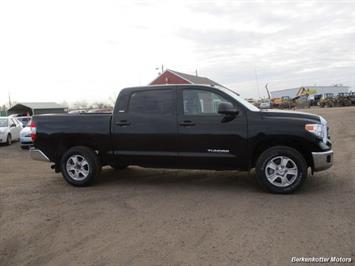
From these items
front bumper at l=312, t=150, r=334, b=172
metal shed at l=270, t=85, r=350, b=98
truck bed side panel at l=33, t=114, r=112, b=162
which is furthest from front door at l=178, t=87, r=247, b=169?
metal shed at l=270, t=85, r=350, b=98

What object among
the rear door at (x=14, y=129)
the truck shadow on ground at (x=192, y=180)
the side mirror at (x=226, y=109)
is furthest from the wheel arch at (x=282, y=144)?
the rear door at (x=14, y=129)

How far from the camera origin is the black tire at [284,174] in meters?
6.81

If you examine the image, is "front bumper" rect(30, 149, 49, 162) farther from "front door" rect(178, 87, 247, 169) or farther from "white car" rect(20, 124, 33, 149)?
"white car" rect(20, 124, 33, 149)

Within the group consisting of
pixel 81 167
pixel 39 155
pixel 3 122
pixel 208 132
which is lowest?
pixel 81 167

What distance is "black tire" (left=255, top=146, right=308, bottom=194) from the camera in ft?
22.3

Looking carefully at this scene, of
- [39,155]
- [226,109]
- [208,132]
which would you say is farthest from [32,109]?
[226,109]

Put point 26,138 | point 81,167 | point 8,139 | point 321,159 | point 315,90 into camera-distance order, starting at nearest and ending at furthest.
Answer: point 321,159 < point 81,167 < point 26,138 < point 8,139 < point 315,90

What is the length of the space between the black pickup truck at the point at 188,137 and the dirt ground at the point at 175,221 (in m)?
0.43

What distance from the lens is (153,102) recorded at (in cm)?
770

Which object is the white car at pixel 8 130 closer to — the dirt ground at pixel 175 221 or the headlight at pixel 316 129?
the dirt ground at pixel 175 221

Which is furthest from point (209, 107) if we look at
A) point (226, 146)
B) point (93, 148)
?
point (93, 148)

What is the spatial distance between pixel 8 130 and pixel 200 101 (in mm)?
14411

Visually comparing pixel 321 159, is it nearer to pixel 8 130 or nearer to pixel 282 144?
pixel 282 144

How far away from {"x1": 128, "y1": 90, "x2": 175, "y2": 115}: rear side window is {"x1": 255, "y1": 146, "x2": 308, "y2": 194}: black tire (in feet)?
5.99
